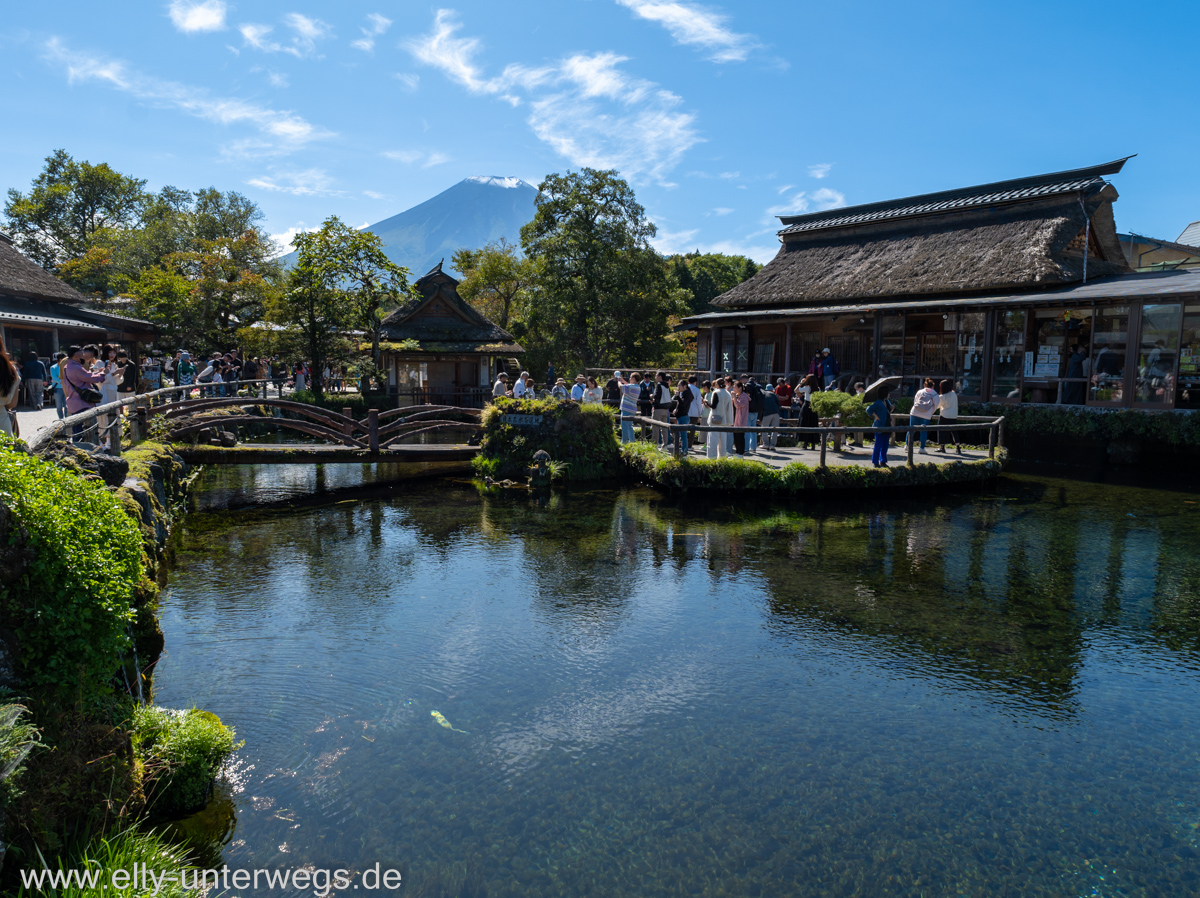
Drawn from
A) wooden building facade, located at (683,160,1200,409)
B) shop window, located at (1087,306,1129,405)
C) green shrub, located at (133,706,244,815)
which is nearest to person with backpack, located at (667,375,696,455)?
wooden building facade, located at (683,160,1200,409)

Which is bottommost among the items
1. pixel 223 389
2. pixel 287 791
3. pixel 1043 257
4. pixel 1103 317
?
pixel 287 791

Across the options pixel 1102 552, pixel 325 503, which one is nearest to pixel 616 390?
pixel 325 503

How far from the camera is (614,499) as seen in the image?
14.9m

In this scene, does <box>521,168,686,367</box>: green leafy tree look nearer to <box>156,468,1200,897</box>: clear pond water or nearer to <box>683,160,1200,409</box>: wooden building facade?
<box>683,160,1200,409</box>: wooden building facade

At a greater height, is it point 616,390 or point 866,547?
point 616,390

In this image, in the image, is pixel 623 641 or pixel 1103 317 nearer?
pixel 623 641

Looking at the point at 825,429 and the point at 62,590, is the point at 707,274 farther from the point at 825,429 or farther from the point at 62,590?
the point at 62,590

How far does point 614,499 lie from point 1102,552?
808cm

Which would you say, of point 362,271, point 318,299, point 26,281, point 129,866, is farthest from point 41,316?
point 129,866

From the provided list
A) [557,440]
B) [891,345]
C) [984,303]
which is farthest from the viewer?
[891,345]

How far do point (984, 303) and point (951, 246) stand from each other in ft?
18.2

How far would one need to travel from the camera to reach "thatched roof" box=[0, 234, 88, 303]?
23.3 m

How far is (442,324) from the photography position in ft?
106

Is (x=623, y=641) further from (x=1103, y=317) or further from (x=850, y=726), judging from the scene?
(x=1103, y=317)
